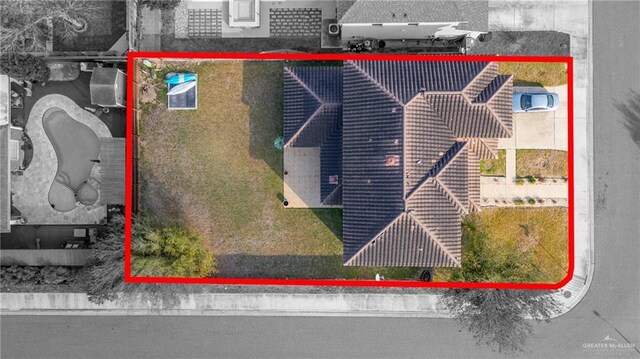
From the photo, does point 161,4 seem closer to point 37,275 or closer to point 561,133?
point 37,275

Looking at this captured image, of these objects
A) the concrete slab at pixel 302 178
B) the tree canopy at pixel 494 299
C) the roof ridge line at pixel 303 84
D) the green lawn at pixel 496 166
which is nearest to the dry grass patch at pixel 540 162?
the green lawn at pixel 496 166

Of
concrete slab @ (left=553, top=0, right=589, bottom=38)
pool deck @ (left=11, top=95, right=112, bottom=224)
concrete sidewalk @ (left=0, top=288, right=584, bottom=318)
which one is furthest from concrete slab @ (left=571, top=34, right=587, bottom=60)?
pool deck @ (left=11, top=95, right=112, bottom=224)

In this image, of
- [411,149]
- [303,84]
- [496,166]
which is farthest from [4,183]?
[496,166]

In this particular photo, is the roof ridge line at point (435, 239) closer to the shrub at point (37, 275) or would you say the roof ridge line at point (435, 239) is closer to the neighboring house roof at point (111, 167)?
the neighboring house roof at point (111, 167)

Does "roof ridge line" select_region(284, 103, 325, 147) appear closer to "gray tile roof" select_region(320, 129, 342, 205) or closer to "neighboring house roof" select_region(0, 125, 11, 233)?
"gray tile roof" select_region(320, 129, 342, 205)

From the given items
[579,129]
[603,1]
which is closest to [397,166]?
[579,129]
